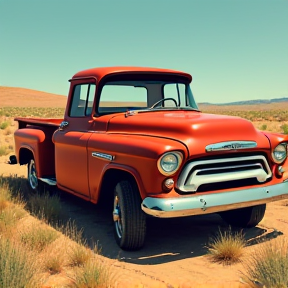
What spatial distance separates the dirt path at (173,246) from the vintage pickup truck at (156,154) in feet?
0.76

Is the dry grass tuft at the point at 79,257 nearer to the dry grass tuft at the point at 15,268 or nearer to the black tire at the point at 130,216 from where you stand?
the black tire at the point at 130,216

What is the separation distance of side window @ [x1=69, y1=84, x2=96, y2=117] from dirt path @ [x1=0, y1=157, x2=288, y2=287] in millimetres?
1586

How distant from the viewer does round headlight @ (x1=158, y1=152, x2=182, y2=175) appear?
13.3ft

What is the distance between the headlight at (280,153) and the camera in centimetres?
477

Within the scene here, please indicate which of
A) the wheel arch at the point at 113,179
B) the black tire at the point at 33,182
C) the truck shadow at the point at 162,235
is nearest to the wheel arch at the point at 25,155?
the black tire at the point at 33,182

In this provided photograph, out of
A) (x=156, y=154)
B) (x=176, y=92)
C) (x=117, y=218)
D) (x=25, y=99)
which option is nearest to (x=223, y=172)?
(x=156, y=154)

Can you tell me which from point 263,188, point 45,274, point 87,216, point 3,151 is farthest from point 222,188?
point 3,151

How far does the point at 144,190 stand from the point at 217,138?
959 mm

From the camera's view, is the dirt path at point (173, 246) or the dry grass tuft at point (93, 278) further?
the dirt path at point (173, 246)

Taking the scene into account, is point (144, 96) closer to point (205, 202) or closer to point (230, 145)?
point (230, 145)

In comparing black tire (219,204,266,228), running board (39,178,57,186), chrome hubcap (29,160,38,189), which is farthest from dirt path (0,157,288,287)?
chrome hubcap (29,160,38,189)

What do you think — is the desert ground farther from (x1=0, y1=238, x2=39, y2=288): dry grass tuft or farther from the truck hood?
the truck hood

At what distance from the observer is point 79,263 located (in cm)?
425

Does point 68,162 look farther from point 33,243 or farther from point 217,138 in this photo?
point 217,138
